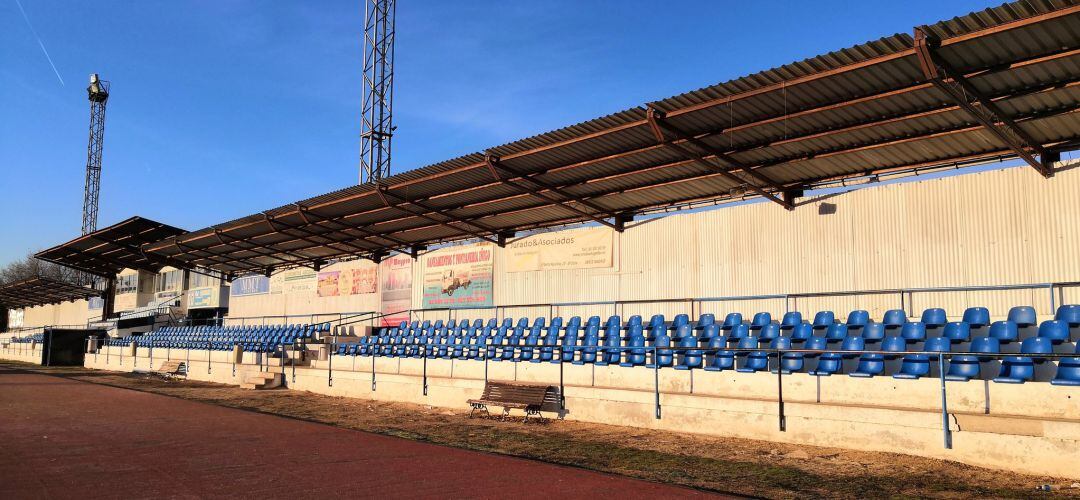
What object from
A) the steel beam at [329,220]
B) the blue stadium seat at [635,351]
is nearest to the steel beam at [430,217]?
the steel beam at [329,220]

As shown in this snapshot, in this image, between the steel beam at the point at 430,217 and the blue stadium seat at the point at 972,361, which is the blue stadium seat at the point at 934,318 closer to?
the blue stadium seat at the point at 972,361

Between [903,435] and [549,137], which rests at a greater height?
[549,137]

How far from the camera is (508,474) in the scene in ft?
28.9

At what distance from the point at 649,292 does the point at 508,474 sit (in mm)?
11270

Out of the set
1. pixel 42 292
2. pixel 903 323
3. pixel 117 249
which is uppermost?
pixel 117 249

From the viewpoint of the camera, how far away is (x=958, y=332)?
11586mm

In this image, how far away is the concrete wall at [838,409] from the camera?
28.9ft

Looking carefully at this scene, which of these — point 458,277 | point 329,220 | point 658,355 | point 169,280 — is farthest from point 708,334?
point 169,280

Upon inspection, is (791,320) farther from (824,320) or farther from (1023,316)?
(1023,316)

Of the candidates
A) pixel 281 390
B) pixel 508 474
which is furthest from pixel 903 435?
pixel 281 390

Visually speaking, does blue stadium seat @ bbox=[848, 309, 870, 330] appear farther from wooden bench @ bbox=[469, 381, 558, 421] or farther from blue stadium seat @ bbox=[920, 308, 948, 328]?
wooden bench @ bbox=[469, 381, 558, 421]

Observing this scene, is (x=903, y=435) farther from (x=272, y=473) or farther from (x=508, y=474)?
(x=272, y=473)

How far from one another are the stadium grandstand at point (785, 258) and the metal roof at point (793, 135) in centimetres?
6

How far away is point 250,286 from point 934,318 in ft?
111
